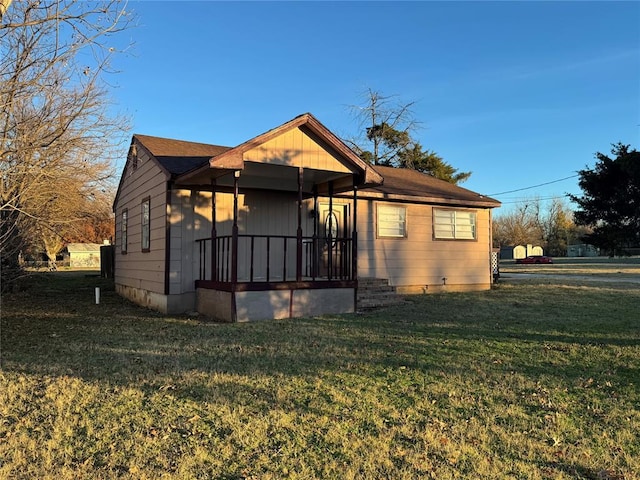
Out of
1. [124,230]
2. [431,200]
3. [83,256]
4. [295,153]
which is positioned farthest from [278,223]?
[83,256]

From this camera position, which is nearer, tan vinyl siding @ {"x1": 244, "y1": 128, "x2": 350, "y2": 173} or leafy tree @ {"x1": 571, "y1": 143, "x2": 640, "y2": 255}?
tan vinyl siding @ {"x1": 244, "y1": 128, "x2": 350, "y2": 173}

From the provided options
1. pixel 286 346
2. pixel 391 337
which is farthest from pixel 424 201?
pixel 286 346

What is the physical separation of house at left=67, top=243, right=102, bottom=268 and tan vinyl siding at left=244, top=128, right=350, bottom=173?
3423 centimetres

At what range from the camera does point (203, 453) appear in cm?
325

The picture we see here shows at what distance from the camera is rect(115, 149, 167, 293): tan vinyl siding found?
421 inches

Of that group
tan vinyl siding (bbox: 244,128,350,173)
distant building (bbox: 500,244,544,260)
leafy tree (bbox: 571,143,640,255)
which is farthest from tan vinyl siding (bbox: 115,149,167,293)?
distant building (bbox: 500,244,544,260)

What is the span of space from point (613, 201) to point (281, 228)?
17.3 m

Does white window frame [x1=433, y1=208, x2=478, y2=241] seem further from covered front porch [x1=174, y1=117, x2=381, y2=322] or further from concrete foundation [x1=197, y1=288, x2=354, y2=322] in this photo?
concrete foundation [x1=197, y1=288, x2=354, y2=322]

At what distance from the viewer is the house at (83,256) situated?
38719 millimetres

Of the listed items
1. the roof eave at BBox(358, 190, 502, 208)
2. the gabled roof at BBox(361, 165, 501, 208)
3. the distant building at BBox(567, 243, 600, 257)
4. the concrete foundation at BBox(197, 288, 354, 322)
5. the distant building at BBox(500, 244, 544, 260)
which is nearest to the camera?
the concrete foundation at BBox(197, 288, 354, 322)

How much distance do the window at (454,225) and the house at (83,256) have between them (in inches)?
1277

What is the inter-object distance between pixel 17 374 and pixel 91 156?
3.60 m

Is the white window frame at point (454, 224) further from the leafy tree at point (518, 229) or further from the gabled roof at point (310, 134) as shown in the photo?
the leafy tree at point (518, 229)

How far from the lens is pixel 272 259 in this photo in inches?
466
